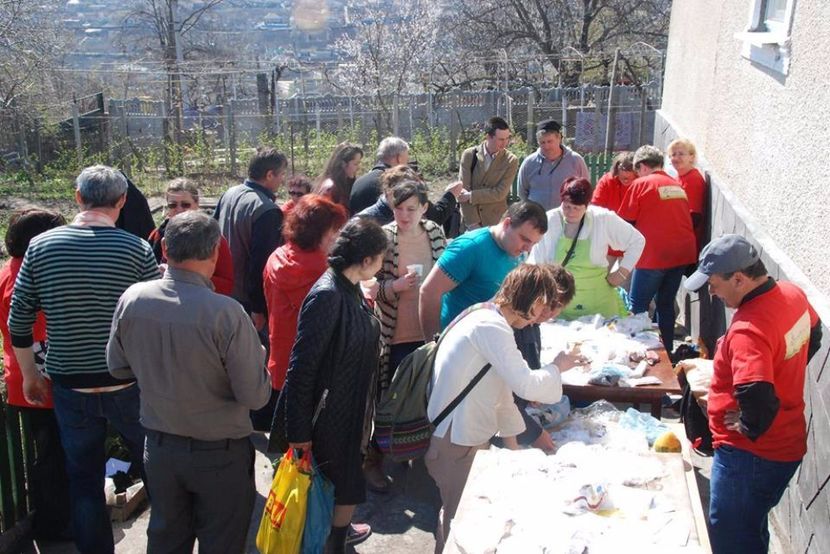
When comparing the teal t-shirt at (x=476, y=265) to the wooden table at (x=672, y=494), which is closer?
the wooden table at (x=672, y=494)

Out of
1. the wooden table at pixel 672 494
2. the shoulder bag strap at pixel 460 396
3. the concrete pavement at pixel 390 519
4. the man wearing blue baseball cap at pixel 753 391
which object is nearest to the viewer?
the wooden table at pixel 672 494

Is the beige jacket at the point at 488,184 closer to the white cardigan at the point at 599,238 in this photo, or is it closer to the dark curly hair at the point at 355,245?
the white cardigan at the point at 599,238

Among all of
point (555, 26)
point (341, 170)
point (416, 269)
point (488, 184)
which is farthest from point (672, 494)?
point (555, 26)

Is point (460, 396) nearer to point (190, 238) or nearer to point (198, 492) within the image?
point (198, 492)

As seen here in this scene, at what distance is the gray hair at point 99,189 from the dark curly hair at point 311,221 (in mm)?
852

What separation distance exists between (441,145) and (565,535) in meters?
14.6

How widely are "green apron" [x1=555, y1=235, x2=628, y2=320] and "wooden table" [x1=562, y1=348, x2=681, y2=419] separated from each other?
38.0 inches

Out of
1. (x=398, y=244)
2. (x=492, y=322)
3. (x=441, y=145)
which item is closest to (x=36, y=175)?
(x=441, y=145)

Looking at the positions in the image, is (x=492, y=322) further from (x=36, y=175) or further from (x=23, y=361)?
(x=36, y=175)

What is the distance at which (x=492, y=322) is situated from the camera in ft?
10.4

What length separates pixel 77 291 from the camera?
11.1 ft

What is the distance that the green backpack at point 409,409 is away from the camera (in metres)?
3.53

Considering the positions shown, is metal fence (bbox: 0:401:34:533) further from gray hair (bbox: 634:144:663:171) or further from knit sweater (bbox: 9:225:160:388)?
gray hair (bbox: 634:144:663:171)

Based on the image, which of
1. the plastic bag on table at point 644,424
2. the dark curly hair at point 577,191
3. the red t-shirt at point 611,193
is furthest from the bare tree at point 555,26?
the plastic bag on table at point 644,424
